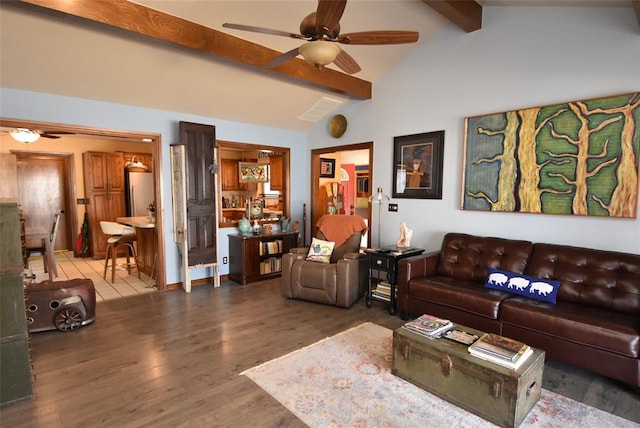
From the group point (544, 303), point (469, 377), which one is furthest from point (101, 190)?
point (544, 303)

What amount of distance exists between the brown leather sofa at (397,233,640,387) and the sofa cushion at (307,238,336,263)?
3.51 feet

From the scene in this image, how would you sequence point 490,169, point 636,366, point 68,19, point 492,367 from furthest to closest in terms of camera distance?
point 490,169, point 68,19, point 636,366, point 492,367

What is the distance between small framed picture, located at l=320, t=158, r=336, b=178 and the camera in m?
6.61

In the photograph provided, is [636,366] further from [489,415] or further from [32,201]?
[32,201]

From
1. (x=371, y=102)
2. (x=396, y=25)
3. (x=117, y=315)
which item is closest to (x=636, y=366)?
(x=396, y=25)

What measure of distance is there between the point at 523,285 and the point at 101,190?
7.16 meters

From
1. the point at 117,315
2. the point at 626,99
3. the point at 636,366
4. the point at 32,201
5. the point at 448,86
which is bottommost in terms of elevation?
the point at 117,315

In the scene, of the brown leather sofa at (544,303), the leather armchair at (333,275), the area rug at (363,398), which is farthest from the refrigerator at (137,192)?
the brown leather sofa at (544,303)

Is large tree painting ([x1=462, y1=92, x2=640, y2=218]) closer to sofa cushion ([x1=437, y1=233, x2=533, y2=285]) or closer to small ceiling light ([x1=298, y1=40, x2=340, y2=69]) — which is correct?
sofa cushion ([x1=437, y1=233, x2=533, y2=285])

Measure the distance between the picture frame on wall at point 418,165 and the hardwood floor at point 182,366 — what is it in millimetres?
1523

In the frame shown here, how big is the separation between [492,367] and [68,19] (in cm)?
384

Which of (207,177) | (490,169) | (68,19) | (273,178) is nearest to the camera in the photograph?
(68,19)

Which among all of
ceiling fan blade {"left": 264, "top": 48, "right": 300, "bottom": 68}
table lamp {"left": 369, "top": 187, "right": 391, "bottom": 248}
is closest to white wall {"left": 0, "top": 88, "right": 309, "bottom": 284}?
table lamp {"left": 369, "top": 187, "right": 391, "bottom": 248}

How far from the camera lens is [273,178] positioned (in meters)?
6.34
